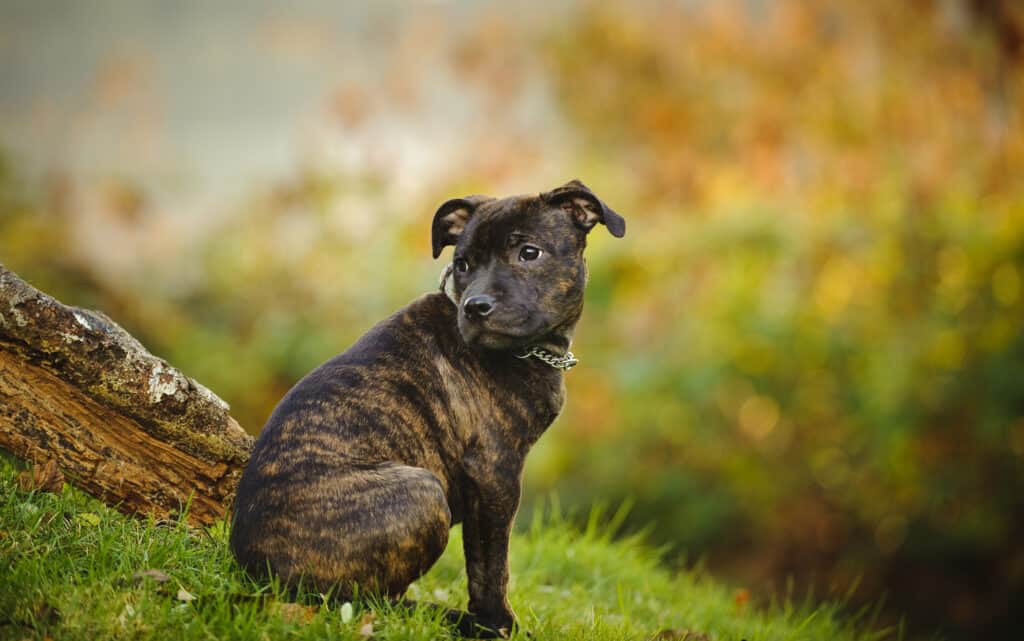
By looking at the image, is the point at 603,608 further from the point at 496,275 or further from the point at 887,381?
the point at 887,381

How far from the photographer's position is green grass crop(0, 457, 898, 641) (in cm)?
383

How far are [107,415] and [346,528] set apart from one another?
1733 mm

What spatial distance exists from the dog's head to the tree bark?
5.44 ft

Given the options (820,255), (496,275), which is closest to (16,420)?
(496,275)

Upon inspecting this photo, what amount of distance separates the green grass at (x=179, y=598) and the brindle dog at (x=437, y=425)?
7.0 inches

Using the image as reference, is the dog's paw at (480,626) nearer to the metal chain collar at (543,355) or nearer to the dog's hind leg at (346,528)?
the dog's hind leg at (346,528)

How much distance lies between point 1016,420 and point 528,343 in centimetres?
797

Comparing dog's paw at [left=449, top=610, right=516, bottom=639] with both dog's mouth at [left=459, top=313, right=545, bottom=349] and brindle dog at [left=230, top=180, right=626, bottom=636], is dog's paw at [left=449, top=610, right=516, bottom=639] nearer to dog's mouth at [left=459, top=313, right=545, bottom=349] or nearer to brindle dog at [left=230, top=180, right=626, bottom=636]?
brindle dog at [left=230, top=180, right=626, bottom=636]

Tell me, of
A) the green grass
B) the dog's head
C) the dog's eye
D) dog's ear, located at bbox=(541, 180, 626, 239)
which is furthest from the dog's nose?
the green grass

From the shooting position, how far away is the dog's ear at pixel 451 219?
489cm

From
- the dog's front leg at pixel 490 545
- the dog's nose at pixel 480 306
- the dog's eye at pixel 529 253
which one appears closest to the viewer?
the dog's nose at pixel 480 306

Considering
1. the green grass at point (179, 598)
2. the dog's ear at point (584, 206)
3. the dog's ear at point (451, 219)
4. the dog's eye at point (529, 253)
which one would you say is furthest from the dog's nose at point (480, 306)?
the green grass at point (179, 598)

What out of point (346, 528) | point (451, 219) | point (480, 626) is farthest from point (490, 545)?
point (451, 219)

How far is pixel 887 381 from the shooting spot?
10250 mm
